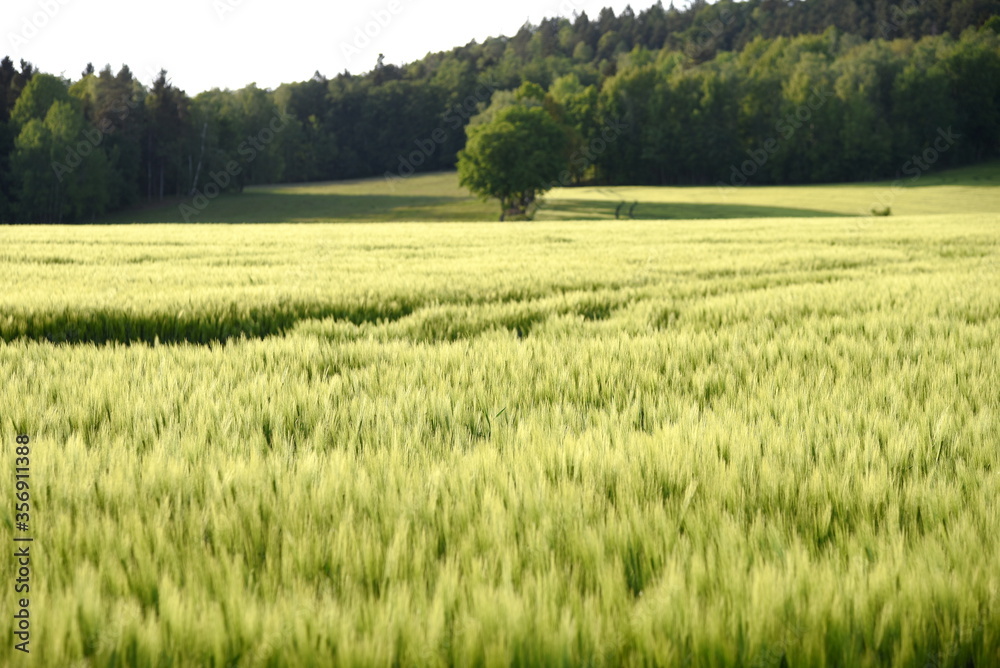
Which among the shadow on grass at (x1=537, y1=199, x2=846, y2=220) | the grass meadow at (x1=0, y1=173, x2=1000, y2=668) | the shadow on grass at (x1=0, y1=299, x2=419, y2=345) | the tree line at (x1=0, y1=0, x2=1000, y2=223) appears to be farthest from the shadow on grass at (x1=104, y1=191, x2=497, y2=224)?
the grass meadow at (x1=0, y1=173, x2=1000, y2=668)

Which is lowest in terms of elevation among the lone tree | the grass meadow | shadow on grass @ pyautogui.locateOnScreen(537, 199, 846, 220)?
Result: the grass meadow

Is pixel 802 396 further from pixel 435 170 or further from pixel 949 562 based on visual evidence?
pixel 435 170

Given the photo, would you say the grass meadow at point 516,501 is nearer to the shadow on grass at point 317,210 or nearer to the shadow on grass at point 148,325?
the shadow on grass at point 148,325

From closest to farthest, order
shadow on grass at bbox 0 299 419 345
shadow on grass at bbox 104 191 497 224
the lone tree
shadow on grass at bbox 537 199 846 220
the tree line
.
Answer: shadow on grass at bbox 0 299 419 345, shadow on grass at bbox 537 199 846 220, the lone tree, shadow on grass at bbox 104 191 497 224, the tree line

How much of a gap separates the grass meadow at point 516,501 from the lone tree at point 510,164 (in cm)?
5518

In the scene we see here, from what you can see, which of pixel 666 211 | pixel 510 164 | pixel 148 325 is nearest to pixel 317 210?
pixel 510 164

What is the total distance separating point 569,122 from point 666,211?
37.4 metres

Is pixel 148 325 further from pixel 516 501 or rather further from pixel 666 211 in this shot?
pixel 666 211

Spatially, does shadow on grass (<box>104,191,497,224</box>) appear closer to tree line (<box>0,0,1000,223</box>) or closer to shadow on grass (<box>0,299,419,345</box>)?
tree line (<box>0,0,1000,223</box>)

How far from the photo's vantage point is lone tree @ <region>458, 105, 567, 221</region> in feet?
195

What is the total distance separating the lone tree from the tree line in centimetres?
307

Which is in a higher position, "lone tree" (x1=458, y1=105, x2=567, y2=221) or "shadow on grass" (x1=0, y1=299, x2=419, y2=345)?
"lone tree" (x1=458, y1=105, x2=567, y2=221)

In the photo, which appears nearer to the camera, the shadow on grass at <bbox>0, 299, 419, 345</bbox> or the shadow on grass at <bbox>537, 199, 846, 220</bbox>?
the shadow on grass at <bbox>0, 299, 419, 345</bbox>

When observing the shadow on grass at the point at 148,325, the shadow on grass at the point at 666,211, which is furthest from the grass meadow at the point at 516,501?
the shadow on grass at the point at 666,211
